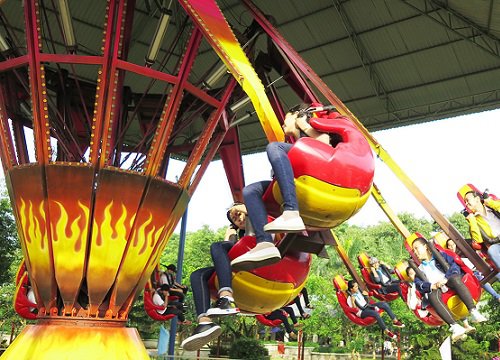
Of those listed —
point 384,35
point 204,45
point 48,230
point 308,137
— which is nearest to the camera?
point 308,137

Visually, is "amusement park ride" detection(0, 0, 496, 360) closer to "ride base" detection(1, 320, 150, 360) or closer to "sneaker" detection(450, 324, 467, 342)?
"ride base" detection(1, 320, 150, 360)

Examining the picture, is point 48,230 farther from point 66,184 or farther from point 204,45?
point 204,45

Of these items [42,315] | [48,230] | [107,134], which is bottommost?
[42,315]

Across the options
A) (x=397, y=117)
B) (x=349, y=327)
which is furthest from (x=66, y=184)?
(x=349, y=327)

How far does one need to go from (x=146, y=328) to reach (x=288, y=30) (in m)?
23.3

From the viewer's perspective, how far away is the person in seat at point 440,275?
7586mm

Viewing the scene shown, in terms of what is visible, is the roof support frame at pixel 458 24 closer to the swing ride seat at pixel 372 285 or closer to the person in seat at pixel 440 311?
the swing ride seat at pixel 372 285

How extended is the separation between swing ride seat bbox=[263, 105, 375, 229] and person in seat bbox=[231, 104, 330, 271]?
0.46ft

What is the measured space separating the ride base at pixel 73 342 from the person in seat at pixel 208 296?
1379 mm

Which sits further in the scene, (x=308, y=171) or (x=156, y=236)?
(x=156, y=236)

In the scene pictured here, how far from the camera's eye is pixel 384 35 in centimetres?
1658

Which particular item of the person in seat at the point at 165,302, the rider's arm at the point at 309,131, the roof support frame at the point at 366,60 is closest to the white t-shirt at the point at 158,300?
the person in seat at the point at 165,302

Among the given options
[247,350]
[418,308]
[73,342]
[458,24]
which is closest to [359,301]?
[418,308]

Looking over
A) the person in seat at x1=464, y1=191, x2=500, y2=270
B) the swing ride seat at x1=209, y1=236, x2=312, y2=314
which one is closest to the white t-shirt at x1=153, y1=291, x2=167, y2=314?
the swing ride seat at x1=209, y1=236, x2=312, y2=314
